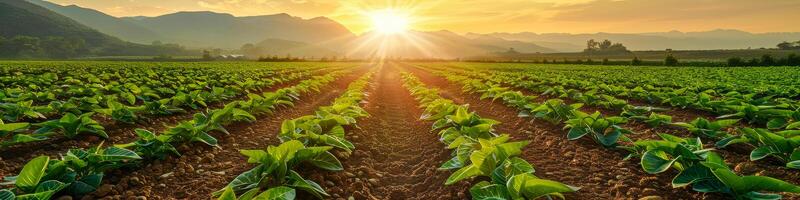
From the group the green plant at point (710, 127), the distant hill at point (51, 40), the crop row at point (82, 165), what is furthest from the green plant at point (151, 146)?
the distant hill at point (51, 40)

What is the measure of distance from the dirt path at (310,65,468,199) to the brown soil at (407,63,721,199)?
1120 mm

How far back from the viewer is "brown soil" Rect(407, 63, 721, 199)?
3680mm

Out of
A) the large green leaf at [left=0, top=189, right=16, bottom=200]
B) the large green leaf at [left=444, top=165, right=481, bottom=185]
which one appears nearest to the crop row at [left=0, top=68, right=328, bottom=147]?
the large green leaf at [left=0, top=189, right=16, bottom=200]

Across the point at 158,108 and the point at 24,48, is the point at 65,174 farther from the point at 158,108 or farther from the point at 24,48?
the point at 24,48

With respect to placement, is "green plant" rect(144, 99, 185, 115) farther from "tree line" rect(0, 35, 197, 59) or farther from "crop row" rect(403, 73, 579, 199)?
"tree line" rect(0, 35, 197, 59)

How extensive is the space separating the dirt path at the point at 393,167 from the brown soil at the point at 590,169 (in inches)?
44.1

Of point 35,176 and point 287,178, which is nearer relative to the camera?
point 35,176

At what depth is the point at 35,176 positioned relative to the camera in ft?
10.6

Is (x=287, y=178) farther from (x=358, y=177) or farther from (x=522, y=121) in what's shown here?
(x=522, y=121)

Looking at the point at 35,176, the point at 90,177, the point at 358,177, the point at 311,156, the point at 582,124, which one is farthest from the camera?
the point at 582,124

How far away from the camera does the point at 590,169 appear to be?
4543 millimetres

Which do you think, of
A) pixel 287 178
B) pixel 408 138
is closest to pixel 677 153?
pixel 287 178

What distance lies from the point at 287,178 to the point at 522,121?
18.6ft

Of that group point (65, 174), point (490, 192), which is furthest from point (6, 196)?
point (490, 192)
